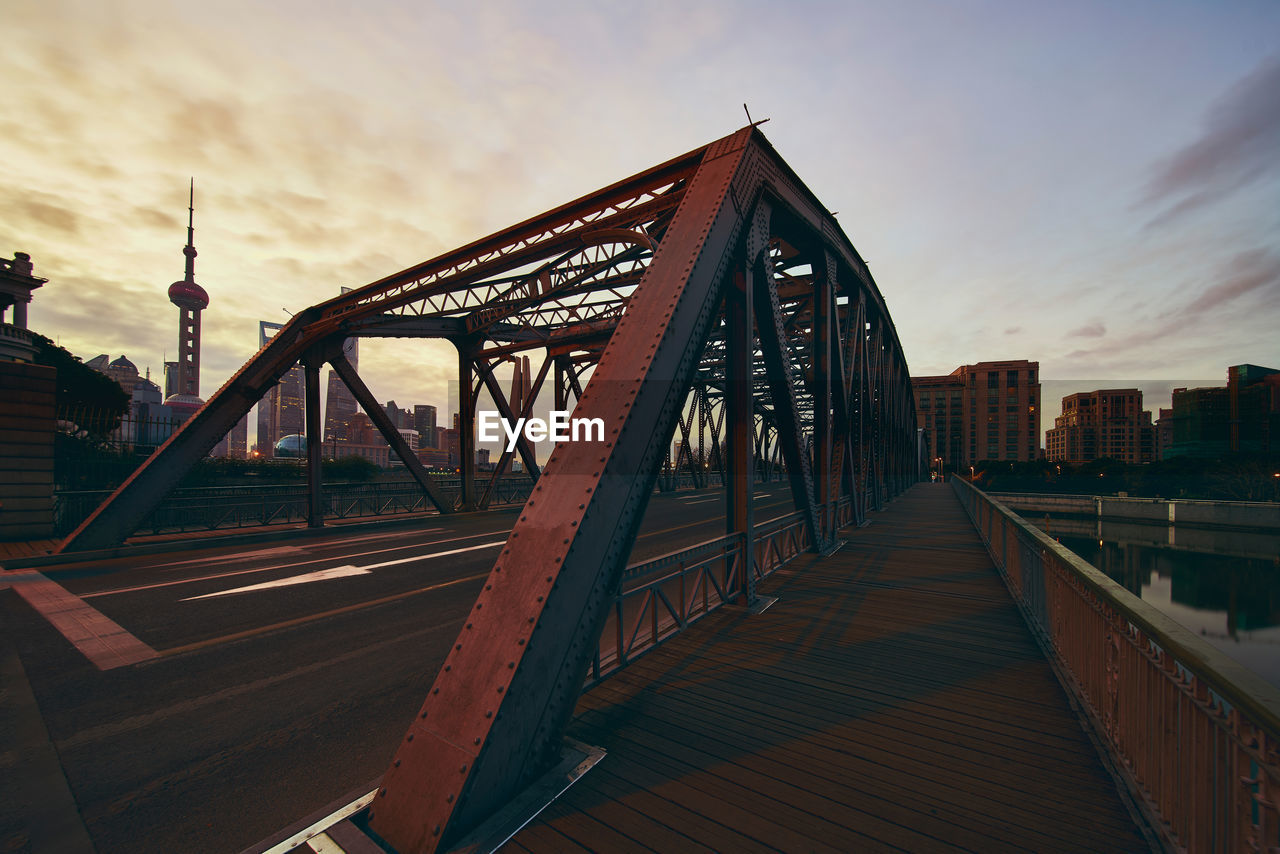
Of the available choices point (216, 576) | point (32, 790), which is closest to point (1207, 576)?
point (32, 790)

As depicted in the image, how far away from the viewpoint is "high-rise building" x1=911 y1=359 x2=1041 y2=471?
132125 millimetres

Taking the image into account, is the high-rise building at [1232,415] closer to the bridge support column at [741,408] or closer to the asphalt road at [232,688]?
the bridge support column at [741,408]

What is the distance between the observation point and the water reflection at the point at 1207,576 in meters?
24.0

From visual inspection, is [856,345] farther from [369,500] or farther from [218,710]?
[369,500]

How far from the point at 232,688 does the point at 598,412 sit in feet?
17.4

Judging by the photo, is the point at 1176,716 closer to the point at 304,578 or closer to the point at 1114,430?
the point at 304,578

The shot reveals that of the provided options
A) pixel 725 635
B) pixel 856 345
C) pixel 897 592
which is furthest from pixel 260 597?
pixel 856 345

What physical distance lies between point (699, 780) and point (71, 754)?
17.4 ft

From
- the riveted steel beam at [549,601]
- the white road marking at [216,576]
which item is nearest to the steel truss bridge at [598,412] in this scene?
the riveted steel beam at [549,601]

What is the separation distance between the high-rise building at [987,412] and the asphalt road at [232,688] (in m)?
147

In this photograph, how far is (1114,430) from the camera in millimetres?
169375

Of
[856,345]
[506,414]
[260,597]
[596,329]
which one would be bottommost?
[260,597]

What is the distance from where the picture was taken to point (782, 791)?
3.26m

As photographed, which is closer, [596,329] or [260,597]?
[260,597]
